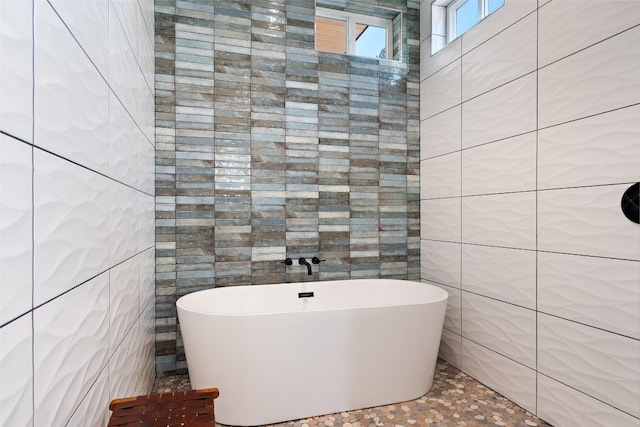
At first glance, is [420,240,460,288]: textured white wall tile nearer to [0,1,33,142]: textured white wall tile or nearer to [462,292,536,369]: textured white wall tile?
[462,292,536,369]: textured white wall tile

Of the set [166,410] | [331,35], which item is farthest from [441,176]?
[166,410]

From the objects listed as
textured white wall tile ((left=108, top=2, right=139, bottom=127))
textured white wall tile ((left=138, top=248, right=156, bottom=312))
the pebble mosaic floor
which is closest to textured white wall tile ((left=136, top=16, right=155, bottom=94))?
textured white wall tile ((left=108, top=2, right=139, bottom=127))

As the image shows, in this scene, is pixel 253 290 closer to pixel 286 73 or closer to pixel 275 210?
pixel 275 210

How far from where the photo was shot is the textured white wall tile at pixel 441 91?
8.75ft

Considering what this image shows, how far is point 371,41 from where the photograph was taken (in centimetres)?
319

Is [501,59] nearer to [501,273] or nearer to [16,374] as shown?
[501,273]

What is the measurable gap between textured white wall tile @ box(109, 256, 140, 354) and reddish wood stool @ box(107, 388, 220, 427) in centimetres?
23

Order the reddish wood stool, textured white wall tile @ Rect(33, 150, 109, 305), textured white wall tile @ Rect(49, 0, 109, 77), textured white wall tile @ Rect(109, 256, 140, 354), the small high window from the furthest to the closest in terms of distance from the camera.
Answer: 1. the small high window
2. textured white wall tile @ Rect(109, 256, 140, 354)
3. the reddish wood stool
4. textured white wall tile @ Rect(49, 0, 109, 77)
5. textured white wall tile @ Rect(33, 150, 109, 305)

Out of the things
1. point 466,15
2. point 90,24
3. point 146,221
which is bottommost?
point 146,221

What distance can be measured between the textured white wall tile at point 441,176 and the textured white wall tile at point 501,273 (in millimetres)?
462

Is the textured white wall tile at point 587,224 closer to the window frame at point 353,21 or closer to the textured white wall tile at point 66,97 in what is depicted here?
the window frame at point 353,21

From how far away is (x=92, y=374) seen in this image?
1.15 meters

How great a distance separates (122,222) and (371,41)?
260cm

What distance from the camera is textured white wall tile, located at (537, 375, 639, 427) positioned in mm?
1637
